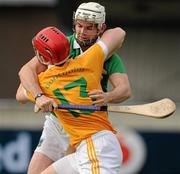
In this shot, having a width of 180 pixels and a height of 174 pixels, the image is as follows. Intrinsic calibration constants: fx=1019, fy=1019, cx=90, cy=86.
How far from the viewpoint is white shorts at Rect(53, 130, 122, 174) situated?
270 inches

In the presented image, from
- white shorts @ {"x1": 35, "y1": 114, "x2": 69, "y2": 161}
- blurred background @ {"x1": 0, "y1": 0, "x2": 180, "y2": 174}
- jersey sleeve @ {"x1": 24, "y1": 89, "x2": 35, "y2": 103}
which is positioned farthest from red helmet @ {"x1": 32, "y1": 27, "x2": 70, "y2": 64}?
blurred background @ {"x1": 0, "y1": 0, "x2": 180, "y2": 174}

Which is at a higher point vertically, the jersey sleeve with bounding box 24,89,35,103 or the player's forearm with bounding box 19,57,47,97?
the player's forearm with bounding box 19,57,47,97

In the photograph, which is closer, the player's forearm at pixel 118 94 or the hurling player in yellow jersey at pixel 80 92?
the hurling player in yellow jersey at pixel 80 92

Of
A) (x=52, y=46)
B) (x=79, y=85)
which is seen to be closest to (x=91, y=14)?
(x=52, y=46)

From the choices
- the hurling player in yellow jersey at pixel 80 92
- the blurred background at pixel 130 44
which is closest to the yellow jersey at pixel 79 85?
the hurling player in yellow jersey at pixel 80 92

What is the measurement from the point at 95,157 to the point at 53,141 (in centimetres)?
55

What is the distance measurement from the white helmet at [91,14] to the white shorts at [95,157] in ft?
2.53

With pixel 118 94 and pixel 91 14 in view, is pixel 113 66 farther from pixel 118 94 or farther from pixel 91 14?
pixel 91 14

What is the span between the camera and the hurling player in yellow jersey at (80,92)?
6.86 m

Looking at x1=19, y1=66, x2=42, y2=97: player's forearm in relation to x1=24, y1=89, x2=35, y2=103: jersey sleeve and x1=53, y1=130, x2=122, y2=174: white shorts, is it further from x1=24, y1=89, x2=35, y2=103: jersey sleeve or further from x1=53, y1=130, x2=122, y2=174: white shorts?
x1=53, y1=130, x2=122, y2=174: white shorts

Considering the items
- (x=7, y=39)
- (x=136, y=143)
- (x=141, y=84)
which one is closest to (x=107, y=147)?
(x=136, y=143)

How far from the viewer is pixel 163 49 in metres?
17.1

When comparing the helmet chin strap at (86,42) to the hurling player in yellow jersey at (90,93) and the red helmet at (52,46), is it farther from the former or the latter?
the red helmet at (52,46)

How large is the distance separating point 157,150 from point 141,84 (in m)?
3.33
